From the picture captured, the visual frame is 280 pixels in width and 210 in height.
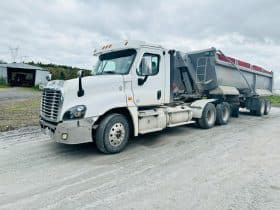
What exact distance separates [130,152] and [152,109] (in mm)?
1551

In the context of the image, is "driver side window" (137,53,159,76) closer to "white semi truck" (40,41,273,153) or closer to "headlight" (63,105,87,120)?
"white semi truck" (40,41,273,153)

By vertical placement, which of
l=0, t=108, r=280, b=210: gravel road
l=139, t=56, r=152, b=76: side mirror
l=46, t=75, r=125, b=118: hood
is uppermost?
l=139, t=56, r=152, b=76: side mirror

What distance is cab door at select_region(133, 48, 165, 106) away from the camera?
6120mm

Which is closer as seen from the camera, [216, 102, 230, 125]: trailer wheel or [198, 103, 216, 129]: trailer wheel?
[198, 103, 216, 129]: trailer wheel

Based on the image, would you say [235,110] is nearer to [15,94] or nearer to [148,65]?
[148,65]

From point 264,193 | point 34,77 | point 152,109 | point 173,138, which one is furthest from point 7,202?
point 34,77

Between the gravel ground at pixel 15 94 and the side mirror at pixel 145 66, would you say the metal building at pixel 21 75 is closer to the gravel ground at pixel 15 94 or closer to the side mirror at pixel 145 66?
the gravel ground at pixel 15 94

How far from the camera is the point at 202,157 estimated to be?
539cm

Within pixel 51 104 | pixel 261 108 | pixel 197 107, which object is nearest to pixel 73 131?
pixel 51 104

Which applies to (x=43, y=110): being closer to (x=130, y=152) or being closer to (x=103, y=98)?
(x=103, y=98)

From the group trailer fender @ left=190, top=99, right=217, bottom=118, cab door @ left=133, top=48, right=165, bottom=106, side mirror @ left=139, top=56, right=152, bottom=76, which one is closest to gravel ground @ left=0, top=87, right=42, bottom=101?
A: trailer fender @ left=190, top=99, right=217, bottom=118

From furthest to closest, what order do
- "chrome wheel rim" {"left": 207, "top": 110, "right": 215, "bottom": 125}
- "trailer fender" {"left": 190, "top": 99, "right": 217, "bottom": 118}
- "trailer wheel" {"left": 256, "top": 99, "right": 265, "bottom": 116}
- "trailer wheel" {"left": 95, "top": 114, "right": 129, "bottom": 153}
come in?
"trailer wheel" {"left": 256, "top": 99, "right": 265, "bottom": 116}, "chrome wheel rim" {"left": 207, "top": 110, "right": 215, "bottom": 125}, "trailer fender" {"left": 190, "top": 99, "right": 217, "bottom": 118}, "trailer wheel" {"left": 95, "top": 114, "right": 129, "bottom": 153}

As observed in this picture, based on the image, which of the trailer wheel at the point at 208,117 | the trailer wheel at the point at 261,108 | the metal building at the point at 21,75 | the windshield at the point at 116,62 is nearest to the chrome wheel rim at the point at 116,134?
the windshield at the point at 116,62

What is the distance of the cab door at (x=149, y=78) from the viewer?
612cm
